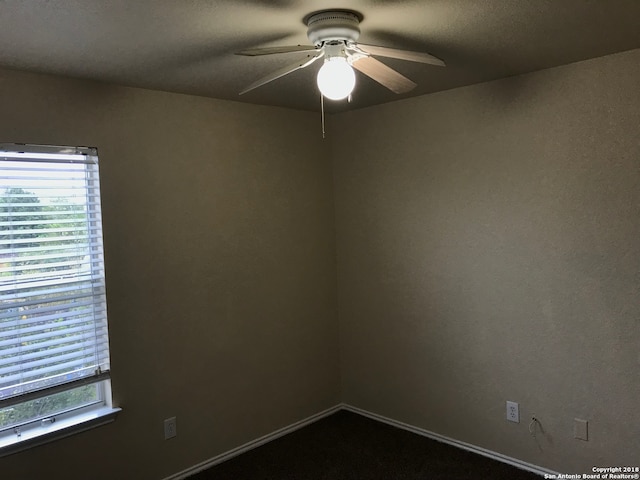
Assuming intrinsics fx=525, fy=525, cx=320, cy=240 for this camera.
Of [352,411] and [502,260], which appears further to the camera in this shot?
[352,411]

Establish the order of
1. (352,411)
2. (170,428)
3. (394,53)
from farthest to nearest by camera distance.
→ (352,411) < (170,428) < (394,53)

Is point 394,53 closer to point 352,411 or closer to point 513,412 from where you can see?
point 513,412

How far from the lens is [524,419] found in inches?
125

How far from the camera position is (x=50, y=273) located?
8.96ft

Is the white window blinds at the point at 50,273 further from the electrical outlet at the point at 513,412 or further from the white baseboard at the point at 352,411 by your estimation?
the electrical outlet at the point at 513,412

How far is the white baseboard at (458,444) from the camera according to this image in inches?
123

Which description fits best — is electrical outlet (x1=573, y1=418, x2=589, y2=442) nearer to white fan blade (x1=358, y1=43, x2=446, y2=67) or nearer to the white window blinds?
white fan blade (x1=358, y1=43, x2=446, y2=67)

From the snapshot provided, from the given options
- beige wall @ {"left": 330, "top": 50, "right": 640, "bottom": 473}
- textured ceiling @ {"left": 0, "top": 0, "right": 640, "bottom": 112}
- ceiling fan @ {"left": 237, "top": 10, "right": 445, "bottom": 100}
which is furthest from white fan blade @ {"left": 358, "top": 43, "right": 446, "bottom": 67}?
beige wall @ {"left": 330, "top": 50, "right": 640, "bottom": 473}

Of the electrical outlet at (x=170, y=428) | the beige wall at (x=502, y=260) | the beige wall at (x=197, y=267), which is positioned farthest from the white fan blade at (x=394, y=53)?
the electrical outlet at (x=170, y=428)

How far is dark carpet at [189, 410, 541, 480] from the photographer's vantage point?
318cm

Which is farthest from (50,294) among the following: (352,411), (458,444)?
(458,444)

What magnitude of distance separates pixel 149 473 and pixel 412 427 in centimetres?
179

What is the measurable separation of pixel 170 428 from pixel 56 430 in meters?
0.70

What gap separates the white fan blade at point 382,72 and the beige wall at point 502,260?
3.74ft
